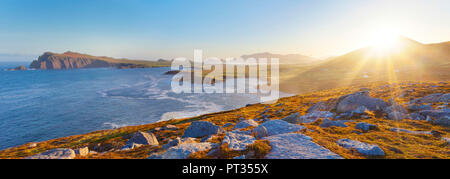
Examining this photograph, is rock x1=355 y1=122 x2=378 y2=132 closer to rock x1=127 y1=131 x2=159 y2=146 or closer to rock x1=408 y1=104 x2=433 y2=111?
rock x1=408 y1=104 x2=433 y2=111

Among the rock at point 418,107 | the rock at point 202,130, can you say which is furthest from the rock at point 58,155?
the rock at point 418,107

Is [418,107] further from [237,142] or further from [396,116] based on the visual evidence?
[237,142]

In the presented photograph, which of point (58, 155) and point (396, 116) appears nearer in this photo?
point (58, 155)

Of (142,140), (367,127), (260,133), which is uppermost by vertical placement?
(260,133)

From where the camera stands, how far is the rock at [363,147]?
967 centimetres

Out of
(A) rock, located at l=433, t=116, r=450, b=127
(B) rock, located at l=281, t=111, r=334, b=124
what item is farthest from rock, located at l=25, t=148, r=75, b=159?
(A) rock, located at l=433, t=116, r=450, b=127

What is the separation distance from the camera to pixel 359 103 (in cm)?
2458

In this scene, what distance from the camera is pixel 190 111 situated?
57.9 meters

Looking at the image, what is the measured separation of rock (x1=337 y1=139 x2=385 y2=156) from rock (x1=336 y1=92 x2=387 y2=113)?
15543 millimetres

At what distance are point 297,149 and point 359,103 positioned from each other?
21.1 metres

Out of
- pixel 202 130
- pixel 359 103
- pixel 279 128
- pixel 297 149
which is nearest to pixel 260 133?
pixel 279 128
